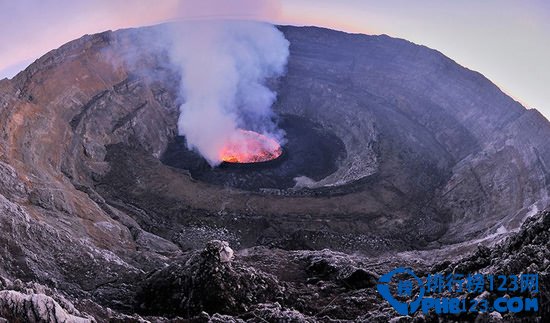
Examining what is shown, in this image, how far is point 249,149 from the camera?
146ft

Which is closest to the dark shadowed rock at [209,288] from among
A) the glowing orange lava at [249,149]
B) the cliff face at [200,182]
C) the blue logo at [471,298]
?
the cliff face at [200,182]

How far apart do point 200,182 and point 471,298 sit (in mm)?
26447

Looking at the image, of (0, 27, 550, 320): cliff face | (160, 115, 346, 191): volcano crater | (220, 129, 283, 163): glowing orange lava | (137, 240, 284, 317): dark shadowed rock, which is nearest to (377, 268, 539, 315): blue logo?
(137, 240, 284, 317): dark shadowed rock

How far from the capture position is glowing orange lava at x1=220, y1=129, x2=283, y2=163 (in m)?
42.4

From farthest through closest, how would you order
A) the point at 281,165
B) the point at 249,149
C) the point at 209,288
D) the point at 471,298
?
the point at 249,149 < the point at 281,165 < the point at 209,288 < the point at 471,298

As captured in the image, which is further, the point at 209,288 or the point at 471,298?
the point at 209,288

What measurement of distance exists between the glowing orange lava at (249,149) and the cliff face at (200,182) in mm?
6144

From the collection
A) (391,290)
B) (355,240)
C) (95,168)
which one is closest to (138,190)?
(95,168)

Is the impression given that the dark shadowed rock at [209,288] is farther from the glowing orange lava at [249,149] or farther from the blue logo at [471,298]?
the glowing orange lava at [249,149]

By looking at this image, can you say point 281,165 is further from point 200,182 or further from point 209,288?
point 209,288

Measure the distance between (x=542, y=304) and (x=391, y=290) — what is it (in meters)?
5.95

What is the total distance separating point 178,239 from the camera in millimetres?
27531

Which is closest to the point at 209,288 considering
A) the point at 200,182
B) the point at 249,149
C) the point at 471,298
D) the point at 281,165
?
the point at 471,298

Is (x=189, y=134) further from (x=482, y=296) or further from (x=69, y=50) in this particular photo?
(x=482, y=296)
